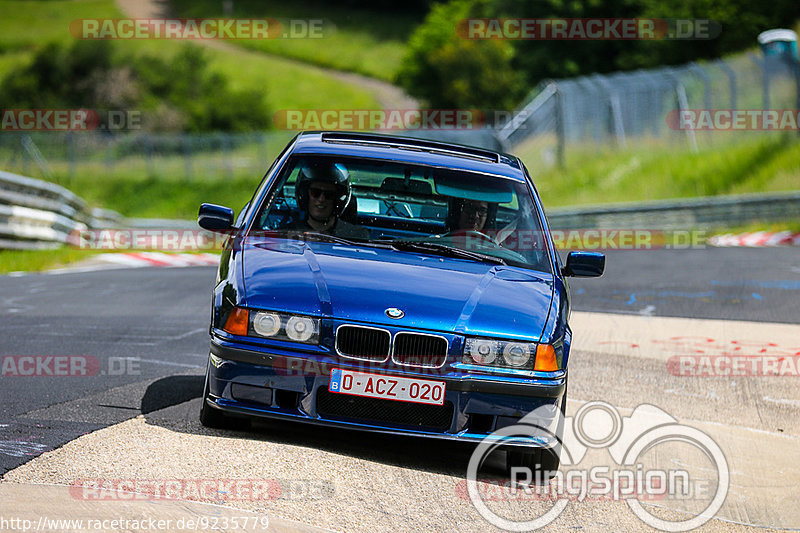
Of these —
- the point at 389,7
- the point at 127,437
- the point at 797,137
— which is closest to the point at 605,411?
the point at 127,437

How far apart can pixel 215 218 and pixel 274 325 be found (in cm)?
138

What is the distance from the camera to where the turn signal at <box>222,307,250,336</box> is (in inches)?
221

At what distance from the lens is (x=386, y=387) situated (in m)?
5.49

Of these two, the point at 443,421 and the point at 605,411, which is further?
the point at 605,411

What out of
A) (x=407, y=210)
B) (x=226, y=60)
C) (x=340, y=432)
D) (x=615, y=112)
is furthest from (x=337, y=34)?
(x=340, y=432)

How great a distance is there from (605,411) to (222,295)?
2.83 metres

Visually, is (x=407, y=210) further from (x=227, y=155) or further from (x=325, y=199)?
(x=227, y=155)

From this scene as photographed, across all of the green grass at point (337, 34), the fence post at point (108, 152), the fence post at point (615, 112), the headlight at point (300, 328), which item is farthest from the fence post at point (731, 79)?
the green grass at point (337, 34)

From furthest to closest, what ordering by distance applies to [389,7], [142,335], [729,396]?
1. [389,7]
2. [142,335]
3. [729,396]

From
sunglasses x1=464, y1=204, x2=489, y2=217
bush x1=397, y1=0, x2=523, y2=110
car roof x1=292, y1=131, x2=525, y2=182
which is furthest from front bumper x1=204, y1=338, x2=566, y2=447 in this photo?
bush x1=397, y1=0, x2=523, y2=110

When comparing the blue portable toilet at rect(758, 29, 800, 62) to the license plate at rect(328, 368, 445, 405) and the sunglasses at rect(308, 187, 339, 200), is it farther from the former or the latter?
the license plate at rect(328, 368, 445, 405)

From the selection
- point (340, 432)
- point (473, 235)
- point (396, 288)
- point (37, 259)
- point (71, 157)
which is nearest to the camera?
point (396, 288)

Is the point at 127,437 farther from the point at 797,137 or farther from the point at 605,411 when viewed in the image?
the point at 797,137

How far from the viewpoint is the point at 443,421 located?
5574mm
